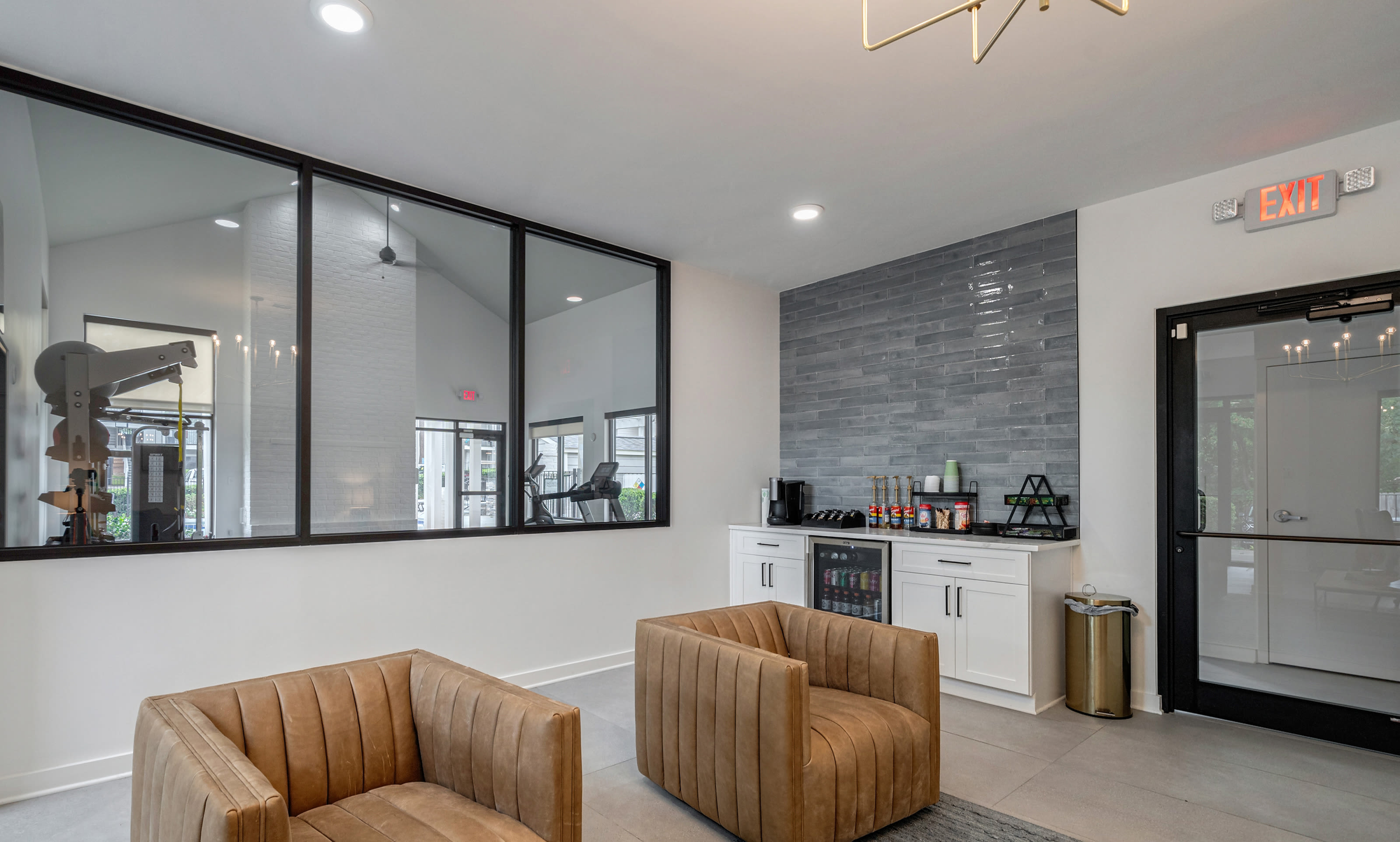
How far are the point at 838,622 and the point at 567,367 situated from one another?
2474 mm

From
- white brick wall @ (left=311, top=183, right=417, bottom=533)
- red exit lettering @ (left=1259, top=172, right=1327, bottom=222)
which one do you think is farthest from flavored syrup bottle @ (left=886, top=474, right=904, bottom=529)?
white brick wall @ (left=311, top=183, right=417, bottom=533)

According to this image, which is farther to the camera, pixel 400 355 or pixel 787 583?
pixel 787 583

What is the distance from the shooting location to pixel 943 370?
15.6 feet

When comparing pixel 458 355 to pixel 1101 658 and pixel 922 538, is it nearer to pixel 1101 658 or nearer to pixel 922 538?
pixel 922 538

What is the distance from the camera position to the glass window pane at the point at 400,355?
3.55m

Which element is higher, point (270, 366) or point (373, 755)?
point (270, 366)

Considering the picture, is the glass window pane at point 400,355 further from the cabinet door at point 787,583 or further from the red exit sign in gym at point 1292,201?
the red exit sign in gym at point 1292,201

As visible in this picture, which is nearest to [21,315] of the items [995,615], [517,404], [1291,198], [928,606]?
[517,404]

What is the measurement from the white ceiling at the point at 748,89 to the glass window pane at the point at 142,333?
0.29 metres

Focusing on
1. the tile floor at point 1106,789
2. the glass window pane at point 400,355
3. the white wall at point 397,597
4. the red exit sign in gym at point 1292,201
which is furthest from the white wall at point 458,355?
the red exit sign in gym at point 1292,201

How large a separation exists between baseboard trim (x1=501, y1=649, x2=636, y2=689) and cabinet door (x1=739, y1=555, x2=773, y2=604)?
3.12 feet

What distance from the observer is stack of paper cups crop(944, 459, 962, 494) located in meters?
4.60

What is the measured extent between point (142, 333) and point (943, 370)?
4340 mm

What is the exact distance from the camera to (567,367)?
4.55m
